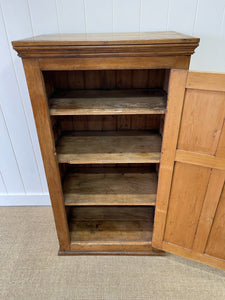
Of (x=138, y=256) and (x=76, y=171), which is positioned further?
(x=76, y=171)

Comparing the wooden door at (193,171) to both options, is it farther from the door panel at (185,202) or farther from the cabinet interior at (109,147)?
the cabinet interior at (109,147)

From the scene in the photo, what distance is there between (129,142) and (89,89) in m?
0.43

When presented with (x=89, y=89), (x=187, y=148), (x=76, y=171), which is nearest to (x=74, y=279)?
(x=76, y=171)

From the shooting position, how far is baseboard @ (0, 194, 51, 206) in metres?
1.98

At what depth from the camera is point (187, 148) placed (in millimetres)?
1064

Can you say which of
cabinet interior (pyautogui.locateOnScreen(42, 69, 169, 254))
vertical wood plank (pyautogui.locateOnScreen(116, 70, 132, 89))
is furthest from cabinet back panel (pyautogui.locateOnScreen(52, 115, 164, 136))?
vertical wood plank (pyautogui.locateOnScreen(116, 70, 132, 89))

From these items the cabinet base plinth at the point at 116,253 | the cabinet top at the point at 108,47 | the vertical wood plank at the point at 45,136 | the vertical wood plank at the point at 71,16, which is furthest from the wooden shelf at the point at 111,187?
the vertical wood plank at the point at 71,16

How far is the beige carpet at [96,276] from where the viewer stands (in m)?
1.33

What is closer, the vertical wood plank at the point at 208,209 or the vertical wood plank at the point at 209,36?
the vertical wood plank at the point at 208,209

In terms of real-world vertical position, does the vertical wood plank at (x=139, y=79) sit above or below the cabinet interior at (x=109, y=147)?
above

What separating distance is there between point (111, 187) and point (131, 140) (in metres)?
0.37

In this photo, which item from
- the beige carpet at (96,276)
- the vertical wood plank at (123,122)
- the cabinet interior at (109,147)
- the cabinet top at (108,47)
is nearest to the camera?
the cabinet top at (108,47)

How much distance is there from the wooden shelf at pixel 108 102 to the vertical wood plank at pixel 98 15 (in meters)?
0.38

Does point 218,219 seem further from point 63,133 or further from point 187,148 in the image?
point 63,133
